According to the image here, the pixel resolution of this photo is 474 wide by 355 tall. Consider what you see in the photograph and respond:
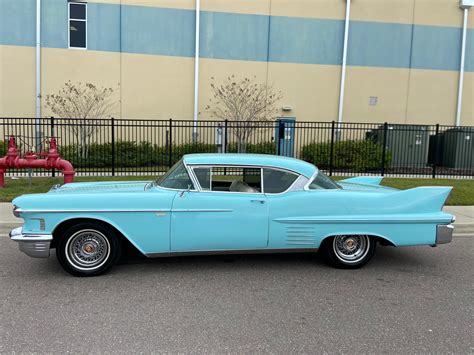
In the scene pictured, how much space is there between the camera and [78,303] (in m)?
3.87

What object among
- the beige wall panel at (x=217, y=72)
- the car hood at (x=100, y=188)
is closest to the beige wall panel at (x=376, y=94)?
the beige wall panel at (x=217, y=72)

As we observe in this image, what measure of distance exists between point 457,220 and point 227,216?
5.47m

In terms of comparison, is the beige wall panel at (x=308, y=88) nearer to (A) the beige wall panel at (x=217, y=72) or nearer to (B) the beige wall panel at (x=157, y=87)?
(A) the beige wall panel at (x=217, y=72)

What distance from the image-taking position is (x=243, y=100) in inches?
698

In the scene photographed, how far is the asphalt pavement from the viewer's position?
318 cm

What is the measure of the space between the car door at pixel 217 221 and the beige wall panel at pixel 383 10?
17.3 metres

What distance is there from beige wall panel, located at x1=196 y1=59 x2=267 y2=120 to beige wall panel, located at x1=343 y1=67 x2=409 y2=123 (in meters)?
4.57

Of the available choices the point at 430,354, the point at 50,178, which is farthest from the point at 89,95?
the point at 430,354

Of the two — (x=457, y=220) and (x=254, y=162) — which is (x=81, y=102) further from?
(x=457, y=220)

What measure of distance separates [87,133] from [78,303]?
13.6 metres

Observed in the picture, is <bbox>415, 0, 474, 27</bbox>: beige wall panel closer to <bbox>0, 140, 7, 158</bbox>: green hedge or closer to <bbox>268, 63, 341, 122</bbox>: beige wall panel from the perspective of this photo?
<bbox>268, 63, 341, 122</bbox>: beige wall panel

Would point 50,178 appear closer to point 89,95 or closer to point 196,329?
point 89,95

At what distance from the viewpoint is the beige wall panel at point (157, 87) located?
18.0m

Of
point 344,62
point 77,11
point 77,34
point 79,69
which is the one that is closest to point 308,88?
point 344,62
